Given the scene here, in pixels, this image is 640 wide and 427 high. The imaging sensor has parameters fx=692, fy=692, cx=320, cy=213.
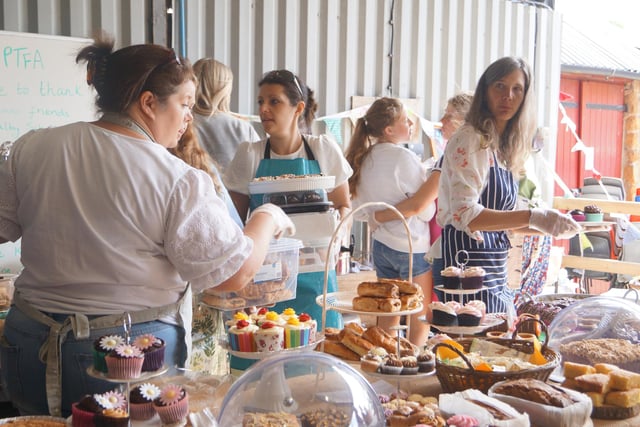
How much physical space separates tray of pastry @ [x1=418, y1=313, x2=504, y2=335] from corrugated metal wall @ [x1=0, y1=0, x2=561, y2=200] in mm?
3138

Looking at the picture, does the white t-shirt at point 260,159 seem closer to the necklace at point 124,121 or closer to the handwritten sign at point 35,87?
the handwritten sign at point 35,87

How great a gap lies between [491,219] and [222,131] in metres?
1.61

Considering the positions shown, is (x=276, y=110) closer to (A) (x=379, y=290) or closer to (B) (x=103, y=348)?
(A) (x=379, y=290)

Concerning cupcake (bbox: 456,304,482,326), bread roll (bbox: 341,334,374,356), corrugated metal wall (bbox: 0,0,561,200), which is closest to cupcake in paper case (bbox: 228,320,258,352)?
bread roll (bbox: 341,334,374,356)

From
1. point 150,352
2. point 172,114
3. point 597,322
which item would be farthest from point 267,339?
point 597,322

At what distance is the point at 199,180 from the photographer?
1724mm

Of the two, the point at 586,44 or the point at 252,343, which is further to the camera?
the point at 586,44

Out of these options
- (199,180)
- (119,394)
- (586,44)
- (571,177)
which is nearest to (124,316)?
(119,394)

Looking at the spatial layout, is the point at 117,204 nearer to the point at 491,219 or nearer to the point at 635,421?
the point at 635,421

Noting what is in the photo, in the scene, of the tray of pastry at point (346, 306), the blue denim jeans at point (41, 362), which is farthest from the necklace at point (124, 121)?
the tray of pastry at point (346, 306)

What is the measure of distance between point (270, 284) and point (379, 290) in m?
0.37

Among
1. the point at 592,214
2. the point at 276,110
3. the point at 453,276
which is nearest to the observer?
the point at 453,276

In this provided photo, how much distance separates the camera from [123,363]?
4.93ft

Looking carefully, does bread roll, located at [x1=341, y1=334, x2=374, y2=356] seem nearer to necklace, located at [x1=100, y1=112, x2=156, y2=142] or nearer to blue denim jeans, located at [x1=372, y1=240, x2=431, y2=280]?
necklace, located at [x1=100, y1=112, x2=156, y2=142]
